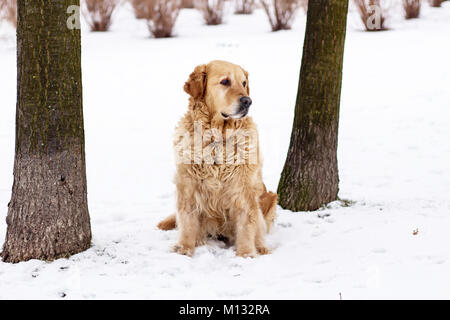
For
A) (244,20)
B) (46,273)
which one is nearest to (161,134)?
(46,273)

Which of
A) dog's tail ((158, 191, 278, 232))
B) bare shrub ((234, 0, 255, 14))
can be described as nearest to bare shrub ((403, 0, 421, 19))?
bare shrub ((234, 0, 255, 14))

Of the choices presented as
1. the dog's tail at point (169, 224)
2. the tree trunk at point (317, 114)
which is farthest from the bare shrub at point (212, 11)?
the dog's tail at point (169, 224)

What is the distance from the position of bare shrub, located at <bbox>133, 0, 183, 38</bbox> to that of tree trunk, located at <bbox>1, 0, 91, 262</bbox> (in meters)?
10.4

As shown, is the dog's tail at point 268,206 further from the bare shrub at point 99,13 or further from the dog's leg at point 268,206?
the bare shrub at point 99,13

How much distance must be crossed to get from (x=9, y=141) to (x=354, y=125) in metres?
5.87

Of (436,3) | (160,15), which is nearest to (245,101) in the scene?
(160,15)

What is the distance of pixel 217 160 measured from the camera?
4.04 m

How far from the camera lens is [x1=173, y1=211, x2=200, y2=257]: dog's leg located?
411cm

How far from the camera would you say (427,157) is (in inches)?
299

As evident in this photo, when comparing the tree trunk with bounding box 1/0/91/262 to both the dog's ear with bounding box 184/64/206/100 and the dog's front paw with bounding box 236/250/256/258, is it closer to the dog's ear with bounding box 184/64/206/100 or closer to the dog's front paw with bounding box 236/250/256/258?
the dog's ear with bounding box 184/64/206/100

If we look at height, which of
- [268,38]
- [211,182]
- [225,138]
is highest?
[268,38]

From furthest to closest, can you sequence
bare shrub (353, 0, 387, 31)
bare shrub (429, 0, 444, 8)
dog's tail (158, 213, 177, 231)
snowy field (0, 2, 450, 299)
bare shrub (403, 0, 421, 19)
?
1. bare shrub (429, 0, 444, 8)
2. bare shrub (403, 0, 421, 19)
3. bare shrub (353, 0, 387, 31)
4. dog's tail (158, 213, 177, 231)
5. snowy field (0, 2, 450, 299)

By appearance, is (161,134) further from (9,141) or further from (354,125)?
(354,125)

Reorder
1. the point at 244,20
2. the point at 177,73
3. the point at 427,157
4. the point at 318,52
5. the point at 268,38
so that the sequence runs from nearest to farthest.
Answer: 1. the point at 318,52
2. the point at 427,157
3. the point at 177,73
4. the point at 268,38
5. the point at 244,20
